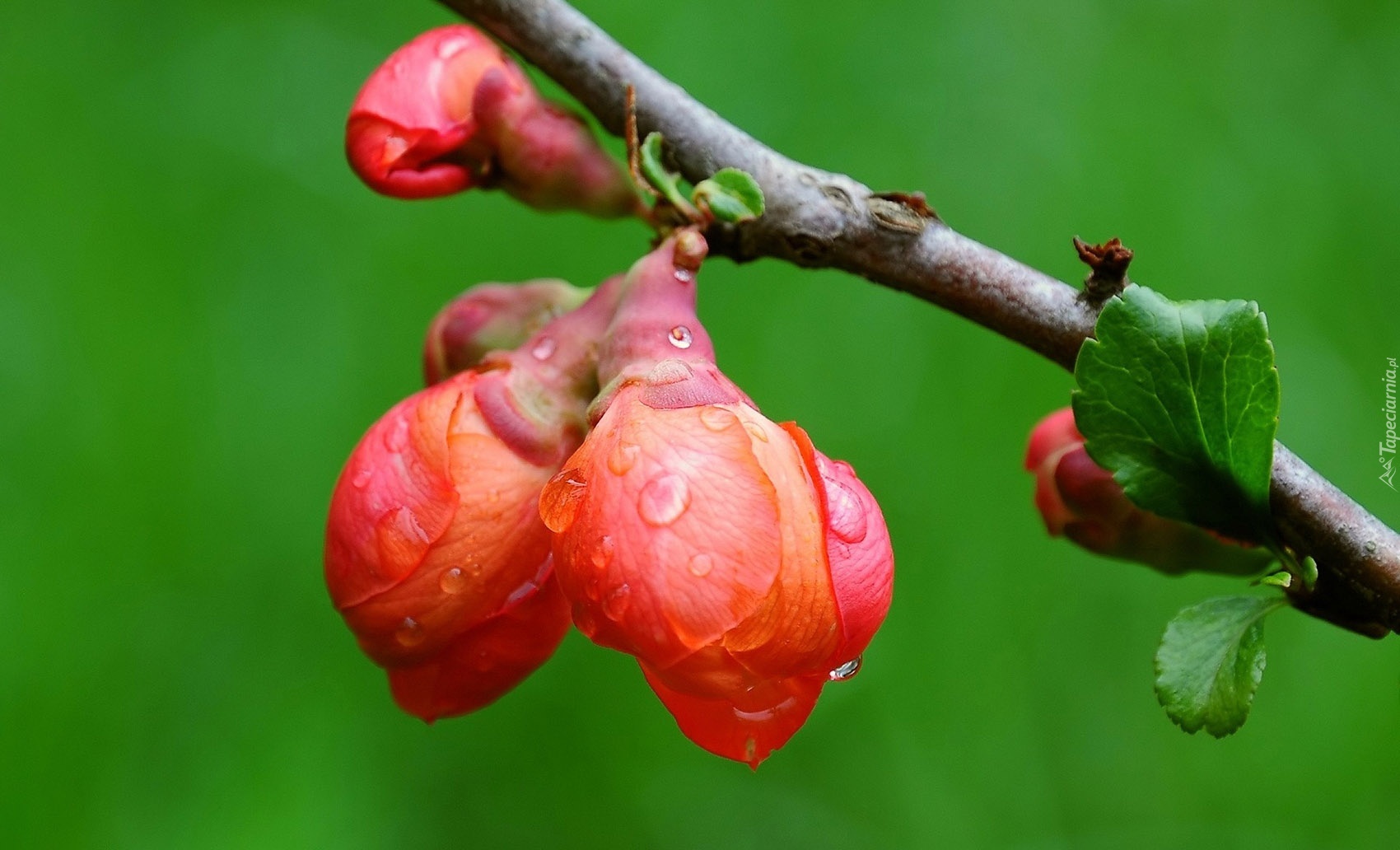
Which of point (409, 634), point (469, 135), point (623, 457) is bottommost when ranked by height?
point (409, 634)

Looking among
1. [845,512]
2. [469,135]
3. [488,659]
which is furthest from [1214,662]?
[469,135]

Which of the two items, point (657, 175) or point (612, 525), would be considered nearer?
point (612, 525)

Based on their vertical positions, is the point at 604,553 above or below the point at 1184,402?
below

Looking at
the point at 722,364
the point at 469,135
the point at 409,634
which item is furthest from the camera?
the point at 722,364

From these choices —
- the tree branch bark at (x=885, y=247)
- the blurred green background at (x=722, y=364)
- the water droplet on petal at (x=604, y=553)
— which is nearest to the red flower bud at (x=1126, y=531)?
the tree branch bark at (x=885, y=247)

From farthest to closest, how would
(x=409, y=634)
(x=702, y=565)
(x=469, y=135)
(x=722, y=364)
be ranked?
1. (x=722, y=364)
2. (x=469, y=135)
3. (x=409, y=634)
4. (x=702, y=565)

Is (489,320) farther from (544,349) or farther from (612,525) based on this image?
(612,525)
